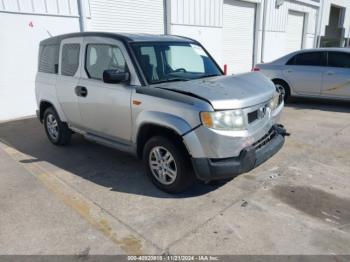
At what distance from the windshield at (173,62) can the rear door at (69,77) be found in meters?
1.26

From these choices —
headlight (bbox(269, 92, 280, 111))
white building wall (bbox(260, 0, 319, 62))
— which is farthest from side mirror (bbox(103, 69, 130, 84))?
white building wall (bbox(260, 0, 319, 62))

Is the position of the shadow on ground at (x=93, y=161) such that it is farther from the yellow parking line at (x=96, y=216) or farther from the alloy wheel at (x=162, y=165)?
the yellow parking line at (x=96, y=216)

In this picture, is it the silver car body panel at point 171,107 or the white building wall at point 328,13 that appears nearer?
the silver car body panel at point 171,107

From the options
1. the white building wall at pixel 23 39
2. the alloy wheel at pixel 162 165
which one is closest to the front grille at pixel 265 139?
the alloy wheel at pixel 162 165

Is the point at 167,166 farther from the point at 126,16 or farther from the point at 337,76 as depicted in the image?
the point at 126,16

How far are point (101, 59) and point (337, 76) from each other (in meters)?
6.42

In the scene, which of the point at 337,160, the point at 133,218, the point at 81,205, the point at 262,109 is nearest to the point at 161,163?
the point at 133,218

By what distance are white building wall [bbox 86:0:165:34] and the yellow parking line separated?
5.69 metres

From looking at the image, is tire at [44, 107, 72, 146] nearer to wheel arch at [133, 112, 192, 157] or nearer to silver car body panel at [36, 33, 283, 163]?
silver car body panel at [36, 33, 283, 163]

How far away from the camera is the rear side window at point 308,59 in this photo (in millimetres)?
8609

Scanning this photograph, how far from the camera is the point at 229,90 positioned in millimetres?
3650

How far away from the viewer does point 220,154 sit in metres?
3.38

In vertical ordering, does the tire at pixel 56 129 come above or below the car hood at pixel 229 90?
below

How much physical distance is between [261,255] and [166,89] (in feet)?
6.61
